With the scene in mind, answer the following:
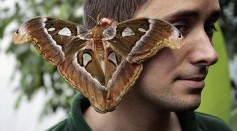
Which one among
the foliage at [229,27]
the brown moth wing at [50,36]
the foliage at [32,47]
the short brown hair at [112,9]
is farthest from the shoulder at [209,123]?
the foliage at [229,27]

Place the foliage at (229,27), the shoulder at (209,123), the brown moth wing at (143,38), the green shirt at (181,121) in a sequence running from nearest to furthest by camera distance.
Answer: the brown moth wing at (143,38), the green shirt at (181,121), the shoulder at (209,123), the foliage at (229,27)

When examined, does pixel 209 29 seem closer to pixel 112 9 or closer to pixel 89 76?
pixel 112 9

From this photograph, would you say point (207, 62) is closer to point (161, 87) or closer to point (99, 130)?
point (161, 87)

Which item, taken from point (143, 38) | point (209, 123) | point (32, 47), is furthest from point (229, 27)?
point (143, 38)

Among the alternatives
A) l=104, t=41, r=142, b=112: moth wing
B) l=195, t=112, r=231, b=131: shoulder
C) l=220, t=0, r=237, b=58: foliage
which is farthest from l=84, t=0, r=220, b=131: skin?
l=220, t=0, r=237, b=58: foliage

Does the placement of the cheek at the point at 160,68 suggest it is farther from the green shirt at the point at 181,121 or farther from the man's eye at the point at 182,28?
the green shirt at the point at 181,121

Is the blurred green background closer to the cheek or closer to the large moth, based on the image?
the cheek
